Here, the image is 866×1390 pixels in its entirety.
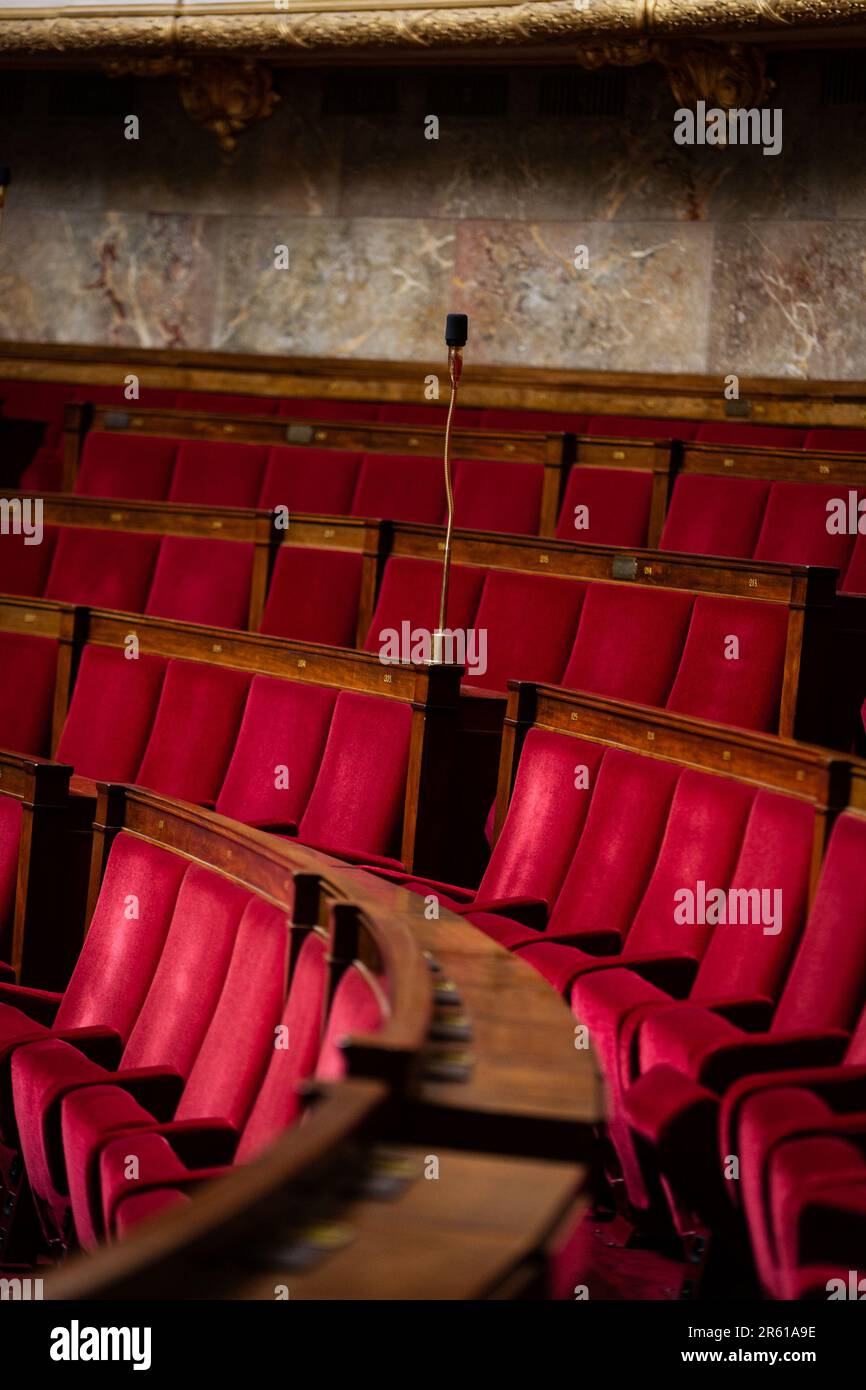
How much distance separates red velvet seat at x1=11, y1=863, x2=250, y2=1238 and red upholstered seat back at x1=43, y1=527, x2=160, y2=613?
22.6 inches

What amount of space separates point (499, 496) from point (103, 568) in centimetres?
30

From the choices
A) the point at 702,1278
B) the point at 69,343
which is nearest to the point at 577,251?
the point at 69,343

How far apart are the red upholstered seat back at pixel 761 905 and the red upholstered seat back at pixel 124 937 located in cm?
23

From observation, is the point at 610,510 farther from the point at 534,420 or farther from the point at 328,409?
the point at 328,409

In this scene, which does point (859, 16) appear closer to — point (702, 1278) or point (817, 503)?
point (817, 503)

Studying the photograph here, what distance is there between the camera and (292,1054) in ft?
1.75

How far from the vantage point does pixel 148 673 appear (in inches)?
41.1

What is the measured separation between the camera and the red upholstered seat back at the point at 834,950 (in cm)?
60

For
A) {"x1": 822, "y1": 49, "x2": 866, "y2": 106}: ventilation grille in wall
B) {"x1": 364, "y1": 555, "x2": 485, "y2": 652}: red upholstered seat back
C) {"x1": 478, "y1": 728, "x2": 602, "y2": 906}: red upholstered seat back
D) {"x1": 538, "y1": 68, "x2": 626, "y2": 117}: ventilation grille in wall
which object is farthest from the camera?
{"x1": 538, "y1": 68, "x2": 626, "y2": 117}: ventilation grille in wall

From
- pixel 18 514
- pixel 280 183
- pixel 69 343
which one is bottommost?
pixel 18 514

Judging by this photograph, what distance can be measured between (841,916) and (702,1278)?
0.14 meters

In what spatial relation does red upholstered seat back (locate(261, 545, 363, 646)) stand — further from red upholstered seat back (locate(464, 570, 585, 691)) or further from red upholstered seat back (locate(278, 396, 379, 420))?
red upholstered seat back (locate(278, 396, 379, 420))

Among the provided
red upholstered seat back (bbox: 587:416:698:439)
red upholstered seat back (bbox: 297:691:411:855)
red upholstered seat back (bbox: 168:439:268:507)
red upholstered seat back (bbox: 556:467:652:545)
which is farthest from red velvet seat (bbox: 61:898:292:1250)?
red upholstered seat back (bbox: 587:416:698:439)

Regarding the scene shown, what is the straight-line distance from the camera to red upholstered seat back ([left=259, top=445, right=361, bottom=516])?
52.0 inches
